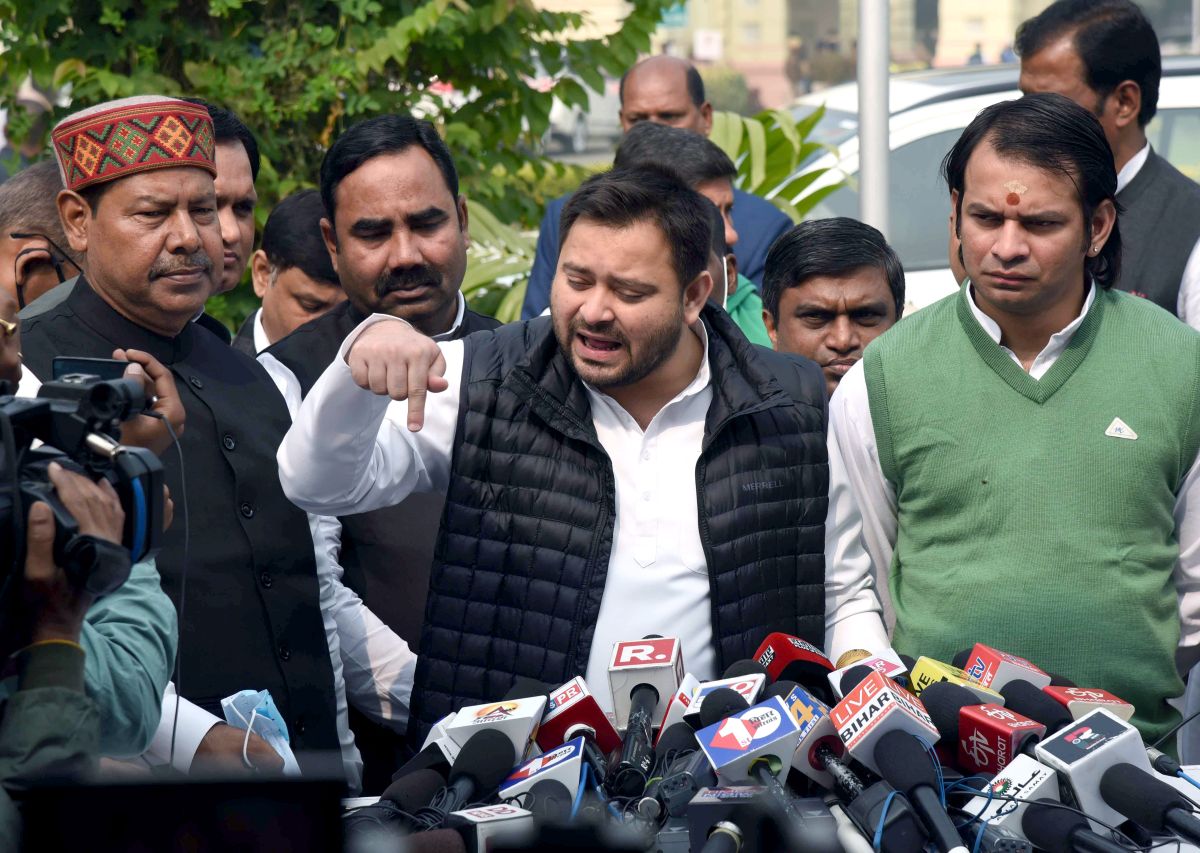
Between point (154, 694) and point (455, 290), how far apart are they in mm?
2239

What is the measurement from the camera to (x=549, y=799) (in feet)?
8.36

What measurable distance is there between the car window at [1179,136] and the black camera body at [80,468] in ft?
21.8

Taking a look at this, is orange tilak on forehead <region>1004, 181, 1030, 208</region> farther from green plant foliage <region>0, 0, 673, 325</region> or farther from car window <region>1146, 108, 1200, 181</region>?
car window <region>1146, 108, 1200, 181</region>

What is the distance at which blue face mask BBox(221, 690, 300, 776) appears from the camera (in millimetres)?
2992

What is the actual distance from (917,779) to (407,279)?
2.31 meters

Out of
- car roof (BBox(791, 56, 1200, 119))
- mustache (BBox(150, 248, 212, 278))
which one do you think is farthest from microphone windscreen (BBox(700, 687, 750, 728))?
car roof (BBox(791, 56, 1200, 119))

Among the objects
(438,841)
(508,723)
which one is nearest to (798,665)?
(508,723)

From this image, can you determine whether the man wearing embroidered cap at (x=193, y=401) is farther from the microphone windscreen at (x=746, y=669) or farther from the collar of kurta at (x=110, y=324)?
the microphone windscreen at (x=746, y=669)

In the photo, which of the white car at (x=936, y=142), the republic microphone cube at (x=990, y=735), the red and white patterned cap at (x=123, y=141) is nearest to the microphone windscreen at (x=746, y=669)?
the republic microphone cube at (x=990, y=735)

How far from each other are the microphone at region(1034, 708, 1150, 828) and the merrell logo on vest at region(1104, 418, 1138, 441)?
0.94 metres

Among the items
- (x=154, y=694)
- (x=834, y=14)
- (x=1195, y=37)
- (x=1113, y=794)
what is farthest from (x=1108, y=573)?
(x=834, y=14)

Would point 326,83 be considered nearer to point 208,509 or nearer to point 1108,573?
point 208,509

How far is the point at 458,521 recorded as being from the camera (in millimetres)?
3498

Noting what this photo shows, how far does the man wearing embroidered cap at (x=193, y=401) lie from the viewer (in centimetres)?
342
